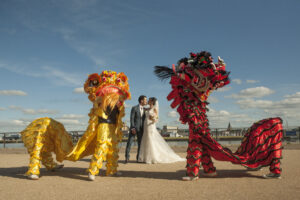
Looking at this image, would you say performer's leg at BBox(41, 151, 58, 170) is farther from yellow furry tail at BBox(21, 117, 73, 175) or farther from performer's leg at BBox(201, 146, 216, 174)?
performer's leg at BBox(201, 146, 216, 174)

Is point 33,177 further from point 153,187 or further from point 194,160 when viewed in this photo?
point 194,160

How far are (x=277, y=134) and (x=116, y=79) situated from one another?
359cm

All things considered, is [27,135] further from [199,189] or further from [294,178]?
[294,178]

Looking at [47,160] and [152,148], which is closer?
[47,160]

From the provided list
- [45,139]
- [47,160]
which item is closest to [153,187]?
[45,139]

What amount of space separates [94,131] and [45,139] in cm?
118

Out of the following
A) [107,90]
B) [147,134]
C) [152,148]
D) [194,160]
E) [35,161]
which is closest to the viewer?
[194,160]

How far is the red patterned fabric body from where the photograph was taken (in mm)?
5191

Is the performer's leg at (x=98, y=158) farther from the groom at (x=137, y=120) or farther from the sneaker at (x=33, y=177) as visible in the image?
the groom at (x=137, y=120)

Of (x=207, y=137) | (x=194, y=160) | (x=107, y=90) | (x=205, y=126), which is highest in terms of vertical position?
(x=107, y=90)

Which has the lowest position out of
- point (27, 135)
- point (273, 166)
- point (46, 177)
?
point (46, 177)

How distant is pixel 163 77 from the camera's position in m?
5.80

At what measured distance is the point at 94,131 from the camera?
5.78 metres

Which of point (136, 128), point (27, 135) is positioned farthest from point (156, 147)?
point (27, 135)
